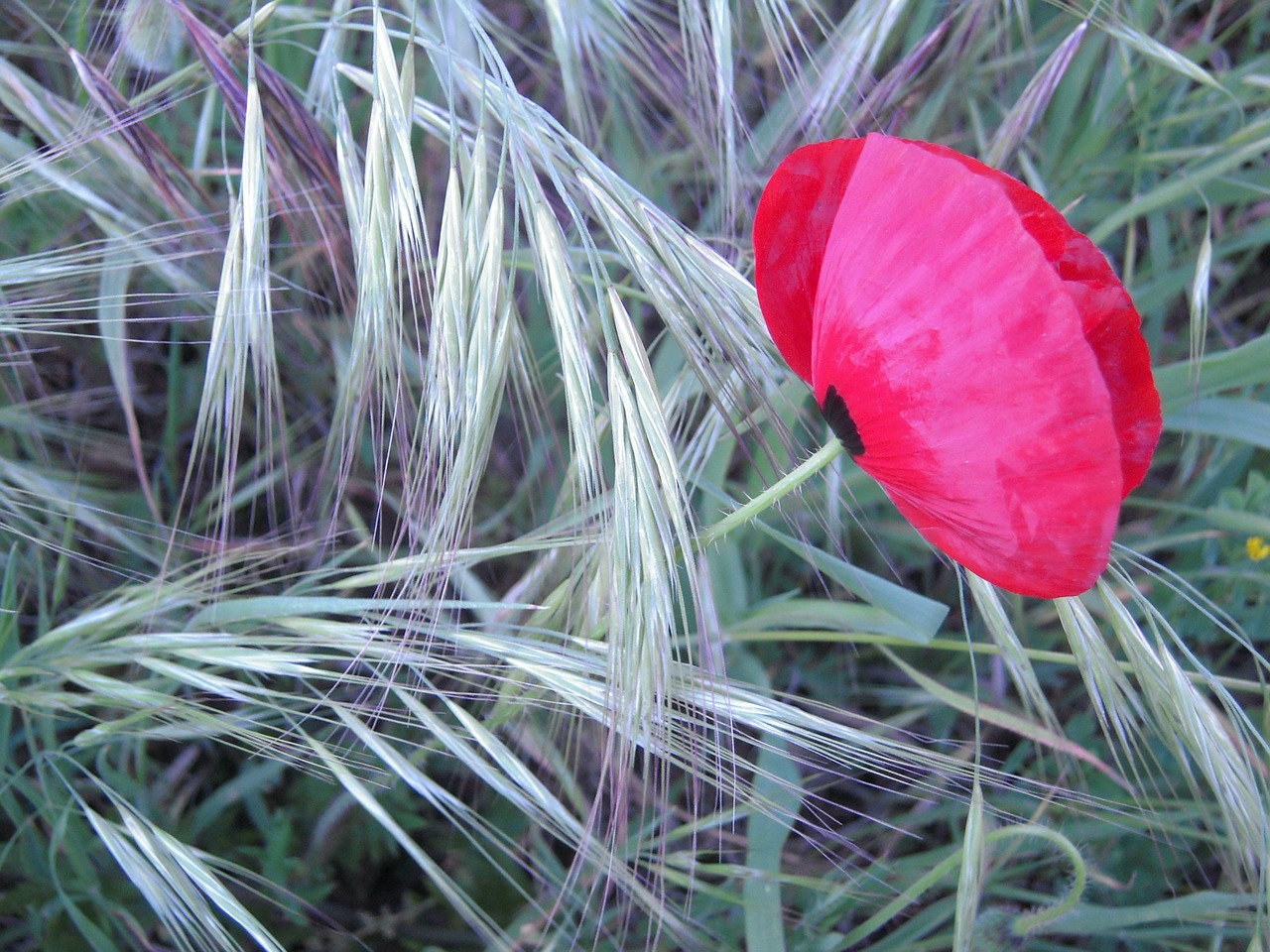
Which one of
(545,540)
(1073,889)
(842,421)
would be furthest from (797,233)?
(1073,889)

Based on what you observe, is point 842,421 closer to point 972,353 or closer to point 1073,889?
point 972,353

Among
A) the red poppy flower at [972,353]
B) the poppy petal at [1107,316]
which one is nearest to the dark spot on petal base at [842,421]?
the red poppy flower at [972,353]

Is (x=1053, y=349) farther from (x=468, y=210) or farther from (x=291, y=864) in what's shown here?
(x=291, y=864)

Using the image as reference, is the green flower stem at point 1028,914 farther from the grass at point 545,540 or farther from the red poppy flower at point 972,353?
the red poppy flower at point 972,353

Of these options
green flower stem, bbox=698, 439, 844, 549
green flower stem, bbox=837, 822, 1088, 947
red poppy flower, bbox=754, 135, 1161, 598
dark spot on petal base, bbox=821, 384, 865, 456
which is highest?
red poppy flower, bbox=754, 135, 1161, 598

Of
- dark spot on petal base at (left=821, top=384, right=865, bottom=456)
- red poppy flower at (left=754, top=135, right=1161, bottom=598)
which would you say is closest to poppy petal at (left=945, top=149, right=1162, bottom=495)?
red poppy flower at (left=754, top=135, right=1161, bottom=598)

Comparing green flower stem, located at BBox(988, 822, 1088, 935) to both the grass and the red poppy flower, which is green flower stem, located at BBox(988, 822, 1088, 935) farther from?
the red poppy flower

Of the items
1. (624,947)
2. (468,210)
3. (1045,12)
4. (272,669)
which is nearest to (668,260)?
(468,210)
